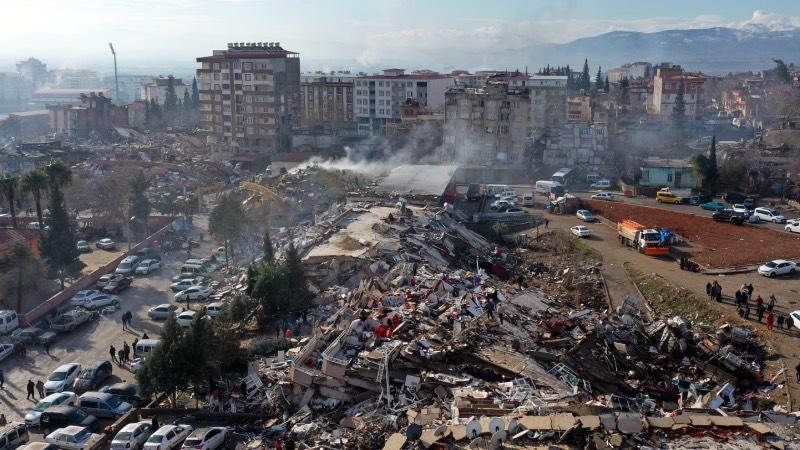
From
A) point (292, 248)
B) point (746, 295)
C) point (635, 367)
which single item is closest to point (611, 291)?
point (746, 295)

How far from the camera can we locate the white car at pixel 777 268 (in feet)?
64.8

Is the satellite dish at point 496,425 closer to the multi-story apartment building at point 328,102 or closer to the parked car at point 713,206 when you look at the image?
the parked car at point 713,206

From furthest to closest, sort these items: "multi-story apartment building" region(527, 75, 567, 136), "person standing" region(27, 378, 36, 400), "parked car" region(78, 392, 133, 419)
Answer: "multi-story apartment building" region(527, 75, 567, 136) < "person standing" region(27, 378, 36, 400) < "parked car" region(78, 392, 133, 419)

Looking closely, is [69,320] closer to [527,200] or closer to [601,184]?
[527,200]

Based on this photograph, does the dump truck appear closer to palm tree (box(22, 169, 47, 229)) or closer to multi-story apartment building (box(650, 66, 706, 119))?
palm tree (box(22, 169, 47, 229))

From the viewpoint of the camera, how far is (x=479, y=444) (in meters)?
10.2

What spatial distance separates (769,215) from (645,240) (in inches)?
256

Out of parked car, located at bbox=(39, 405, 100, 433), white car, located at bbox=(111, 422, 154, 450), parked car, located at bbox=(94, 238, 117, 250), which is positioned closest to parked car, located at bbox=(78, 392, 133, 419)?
parked car, located at bbox=(39, 405, 100, 433)

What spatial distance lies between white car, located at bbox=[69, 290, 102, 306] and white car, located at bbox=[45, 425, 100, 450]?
906cm

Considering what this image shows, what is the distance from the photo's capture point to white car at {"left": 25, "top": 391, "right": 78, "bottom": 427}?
1387 centimetres

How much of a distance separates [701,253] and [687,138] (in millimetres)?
31107

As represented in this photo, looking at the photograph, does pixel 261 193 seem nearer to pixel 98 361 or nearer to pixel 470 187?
pixel 470 187

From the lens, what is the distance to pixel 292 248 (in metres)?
18.0

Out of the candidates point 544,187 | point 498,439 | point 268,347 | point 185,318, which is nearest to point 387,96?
point 544,187
